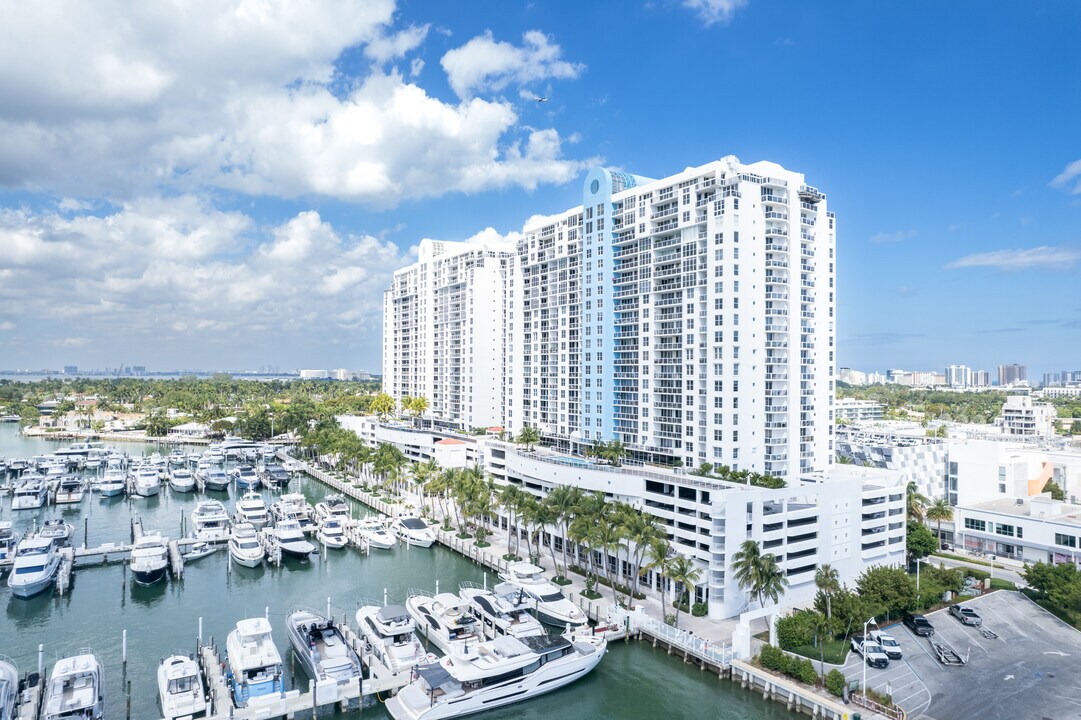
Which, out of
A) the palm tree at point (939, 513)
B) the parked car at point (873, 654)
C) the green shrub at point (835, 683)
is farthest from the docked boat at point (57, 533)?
the palm tree at point (939, 513)

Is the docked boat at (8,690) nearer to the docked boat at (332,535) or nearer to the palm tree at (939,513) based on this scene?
the docked boat at (332,535)

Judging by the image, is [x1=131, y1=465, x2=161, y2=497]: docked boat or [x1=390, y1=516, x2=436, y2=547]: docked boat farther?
[x1=131, y1=465, x2=161, y2=497]: docked boat

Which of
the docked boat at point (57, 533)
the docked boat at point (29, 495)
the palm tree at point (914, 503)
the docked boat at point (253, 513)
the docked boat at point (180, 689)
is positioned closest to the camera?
the docked boat at point (180, 689)

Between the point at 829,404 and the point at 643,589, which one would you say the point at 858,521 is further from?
the point at 643,589

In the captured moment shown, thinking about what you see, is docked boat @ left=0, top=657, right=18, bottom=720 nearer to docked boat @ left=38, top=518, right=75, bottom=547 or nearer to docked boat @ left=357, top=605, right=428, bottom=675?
docked boat @ left=357, top=605, right=428, bottom=675

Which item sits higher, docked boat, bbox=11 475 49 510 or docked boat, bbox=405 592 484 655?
docked boat, bbox=11 475 49 510

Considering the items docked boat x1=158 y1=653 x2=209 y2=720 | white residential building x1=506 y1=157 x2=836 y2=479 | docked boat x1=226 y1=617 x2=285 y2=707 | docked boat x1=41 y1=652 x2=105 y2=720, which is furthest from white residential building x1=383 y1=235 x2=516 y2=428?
docked boat x1=41 y1=652 x2=105 y2=720
